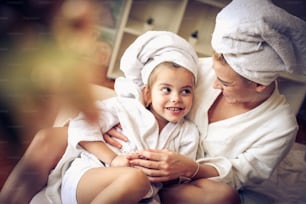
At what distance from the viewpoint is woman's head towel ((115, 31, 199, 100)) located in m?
0.47

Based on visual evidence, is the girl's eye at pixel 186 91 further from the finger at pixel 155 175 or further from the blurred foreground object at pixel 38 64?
the blurred foreground object at pixel 38 64

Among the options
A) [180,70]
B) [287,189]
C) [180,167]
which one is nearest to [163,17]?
[180,70]

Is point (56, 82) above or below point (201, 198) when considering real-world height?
above

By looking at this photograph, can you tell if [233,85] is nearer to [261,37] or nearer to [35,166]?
[261,37]

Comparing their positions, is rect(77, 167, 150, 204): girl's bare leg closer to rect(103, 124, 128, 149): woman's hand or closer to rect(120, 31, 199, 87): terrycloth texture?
rect(103, 124, 128, 149): woman's hand

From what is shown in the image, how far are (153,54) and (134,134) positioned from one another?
0.39 feet

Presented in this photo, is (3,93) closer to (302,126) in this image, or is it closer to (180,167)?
(180,167)

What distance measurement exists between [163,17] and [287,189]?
12.1 inches

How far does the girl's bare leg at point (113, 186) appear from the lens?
369mm

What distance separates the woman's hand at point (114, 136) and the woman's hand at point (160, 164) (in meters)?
0.04

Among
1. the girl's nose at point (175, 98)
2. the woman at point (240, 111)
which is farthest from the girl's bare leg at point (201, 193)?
the girl's nose at point (175, 98)

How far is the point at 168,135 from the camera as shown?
18.4 inches

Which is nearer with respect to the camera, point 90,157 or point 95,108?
point 95,108

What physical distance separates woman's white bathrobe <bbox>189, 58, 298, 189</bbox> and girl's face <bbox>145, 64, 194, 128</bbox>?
0.17 ft
